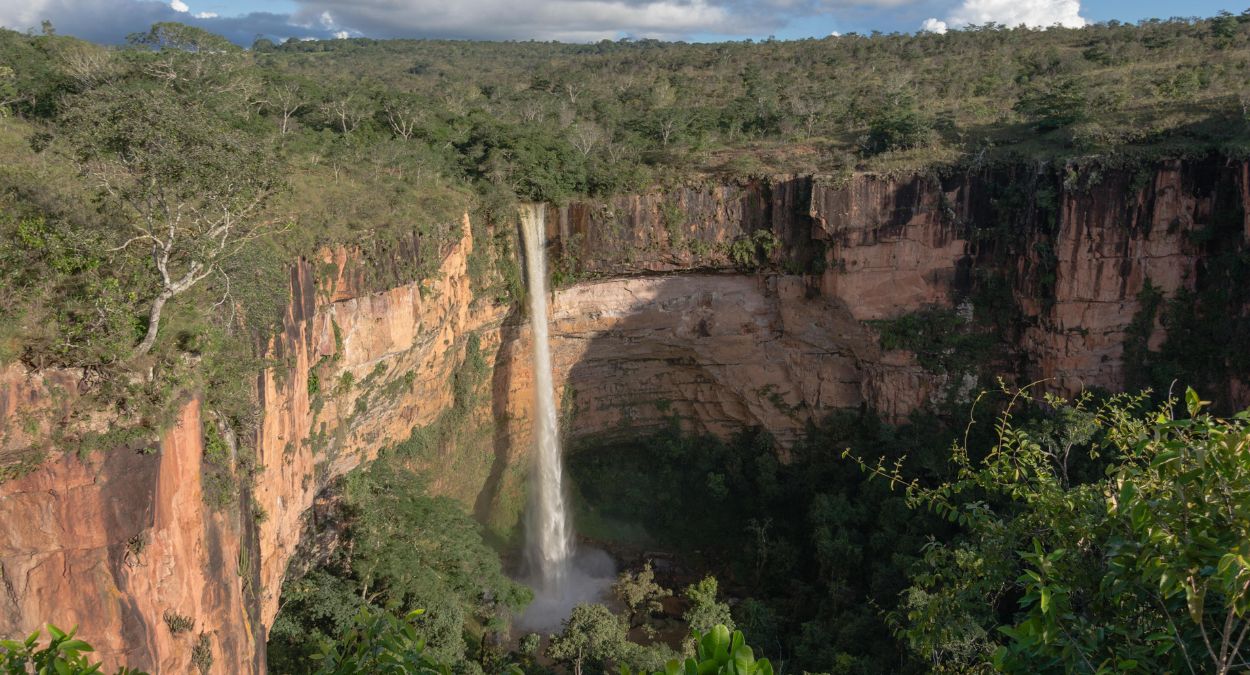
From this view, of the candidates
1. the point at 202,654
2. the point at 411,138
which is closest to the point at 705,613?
the point at 202,654

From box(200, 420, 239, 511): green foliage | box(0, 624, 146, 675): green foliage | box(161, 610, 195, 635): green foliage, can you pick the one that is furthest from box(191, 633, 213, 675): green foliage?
box(0, 624, 146, 675): green foliage

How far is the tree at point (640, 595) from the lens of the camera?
16.4m

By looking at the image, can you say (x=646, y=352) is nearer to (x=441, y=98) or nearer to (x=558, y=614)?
(x=558, y=614)

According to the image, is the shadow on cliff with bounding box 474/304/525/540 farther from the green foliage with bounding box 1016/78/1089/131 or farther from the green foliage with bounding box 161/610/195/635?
the green foliage with bounding box 1016/78/1089/131

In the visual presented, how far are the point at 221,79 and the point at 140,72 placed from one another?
5.21ft

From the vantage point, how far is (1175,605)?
3.35 meters

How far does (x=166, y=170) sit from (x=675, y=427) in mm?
15719

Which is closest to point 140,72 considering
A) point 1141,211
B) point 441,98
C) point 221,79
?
point 221,79

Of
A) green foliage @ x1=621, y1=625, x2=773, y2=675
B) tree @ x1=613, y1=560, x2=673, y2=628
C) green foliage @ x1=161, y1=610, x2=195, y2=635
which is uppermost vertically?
green foliage @ x1=621, y1=625, x2=773, y2=675

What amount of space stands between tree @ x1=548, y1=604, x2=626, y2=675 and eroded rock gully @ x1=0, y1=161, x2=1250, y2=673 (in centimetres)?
483

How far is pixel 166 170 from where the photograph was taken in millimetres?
8062

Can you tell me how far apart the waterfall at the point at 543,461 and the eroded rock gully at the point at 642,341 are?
46 cm

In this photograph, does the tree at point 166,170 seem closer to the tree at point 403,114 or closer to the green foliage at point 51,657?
the green foliage at point 51,657

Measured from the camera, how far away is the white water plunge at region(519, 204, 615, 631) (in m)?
18.2
